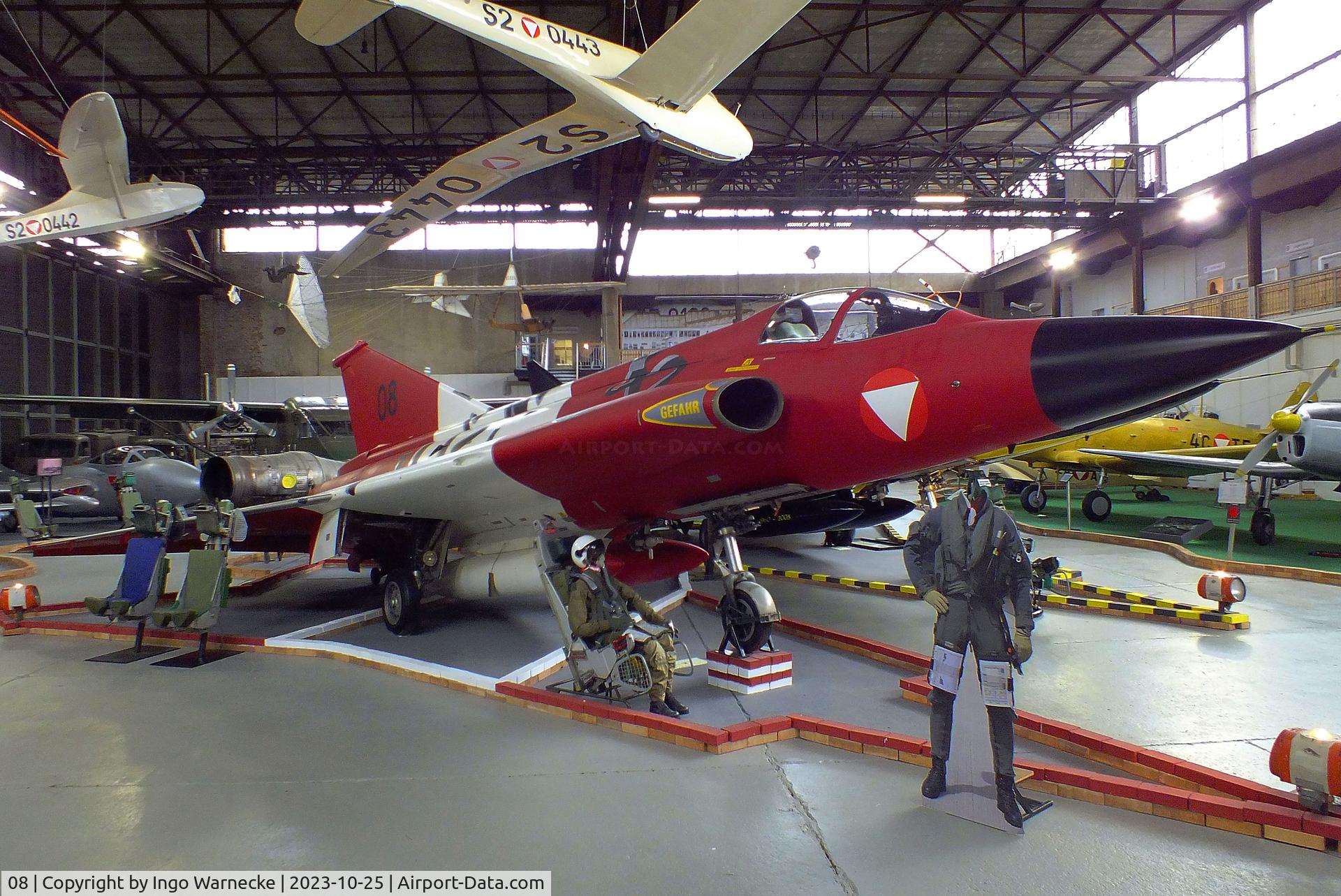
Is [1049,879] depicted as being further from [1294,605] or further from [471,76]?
[471,76]

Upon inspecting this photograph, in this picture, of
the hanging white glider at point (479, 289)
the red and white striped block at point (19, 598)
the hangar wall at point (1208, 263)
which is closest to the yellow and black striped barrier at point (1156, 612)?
the red and white striped block at point (19, 598)

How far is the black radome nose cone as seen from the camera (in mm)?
3270

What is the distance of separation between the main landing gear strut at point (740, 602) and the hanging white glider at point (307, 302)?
14796mm

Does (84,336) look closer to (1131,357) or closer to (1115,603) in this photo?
(1115,603)

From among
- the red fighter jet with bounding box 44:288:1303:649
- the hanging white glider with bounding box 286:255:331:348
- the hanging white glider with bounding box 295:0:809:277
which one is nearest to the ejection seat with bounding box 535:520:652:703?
the red fighter jet with bounding box 44:288:1303:649

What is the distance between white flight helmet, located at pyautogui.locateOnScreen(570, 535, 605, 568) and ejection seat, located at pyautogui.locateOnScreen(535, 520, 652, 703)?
13cm

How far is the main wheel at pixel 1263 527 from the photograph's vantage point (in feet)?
36.1

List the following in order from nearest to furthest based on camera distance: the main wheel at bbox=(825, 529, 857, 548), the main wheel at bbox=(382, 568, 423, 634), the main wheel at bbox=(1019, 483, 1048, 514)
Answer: the main wheel at bbox=(382, 568, 423, 634) < the main wheel at bbox=(825, 529, 857, 548) < the main wheel at bbox=(1019, 483, 1048, 514)

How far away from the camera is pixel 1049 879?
8.75ft

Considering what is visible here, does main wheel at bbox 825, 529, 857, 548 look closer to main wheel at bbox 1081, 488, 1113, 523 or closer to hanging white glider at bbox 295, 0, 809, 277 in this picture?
hanging white glider at bbox 295, 0, 809, 277

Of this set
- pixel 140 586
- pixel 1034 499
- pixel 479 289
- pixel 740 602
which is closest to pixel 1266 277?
pixel 1034 499

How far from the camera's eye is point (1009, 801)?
3.02m

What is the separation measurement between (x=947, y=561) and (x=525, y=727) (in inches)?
103

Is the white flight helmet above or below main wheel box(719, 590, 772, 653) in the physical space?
above
